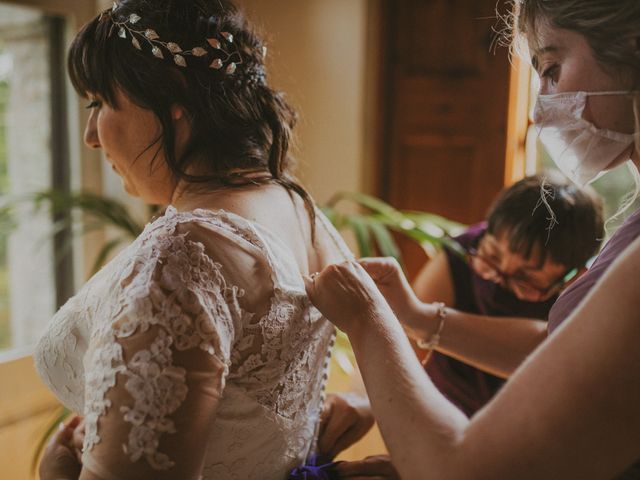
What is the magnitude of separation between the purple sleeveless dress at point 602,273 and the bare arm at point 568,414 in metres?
0.17

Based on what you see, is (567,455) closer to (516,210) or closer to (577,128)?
(577,128)

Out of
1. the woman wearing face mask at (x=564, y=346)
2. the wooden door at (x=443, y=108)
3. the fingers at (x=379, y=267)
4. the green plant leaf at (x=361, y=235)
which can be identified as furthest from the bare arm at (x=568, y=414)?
the wooden door at (x=443, y=108)

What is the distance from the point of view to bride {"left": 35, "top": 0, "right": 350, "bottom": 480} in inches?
29.1

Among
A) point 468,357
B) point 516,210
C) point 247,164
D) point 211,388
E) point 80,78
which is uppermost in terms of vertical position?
point 80,78

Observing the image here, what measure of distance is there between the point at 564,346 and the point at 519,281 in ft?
3.16

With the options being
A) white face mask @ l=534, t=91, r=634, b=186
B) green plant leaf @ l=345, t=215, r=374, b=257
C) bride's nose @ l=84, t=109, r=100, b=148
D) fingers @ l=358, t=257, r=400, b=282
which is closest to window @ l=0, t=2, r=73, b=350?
green plant leaf @ l=345, t=215, r=374, b=257

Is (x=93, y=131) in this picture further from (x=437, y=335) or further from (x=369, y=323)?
(x=437, y=335)

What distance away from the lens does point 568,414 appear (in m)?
0.58

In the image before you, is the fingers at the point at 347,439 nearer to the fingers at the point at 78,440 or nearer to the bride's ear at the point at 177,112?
the fingers at the point at 78,440

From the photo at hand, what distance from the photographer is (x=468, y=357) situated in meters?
1.24

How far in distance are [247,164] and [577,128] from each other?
1.63 feet

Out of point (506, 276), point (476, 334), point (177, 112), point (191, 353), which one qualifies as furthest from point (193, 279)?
point (506, 276)

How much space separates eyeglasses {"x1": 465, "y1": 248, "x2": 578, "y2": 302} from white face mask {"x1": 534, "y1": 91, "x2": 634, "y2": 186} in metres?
0.59

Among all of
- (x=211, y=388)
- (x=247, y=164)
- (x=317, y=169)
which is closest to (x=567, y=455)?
(x=211, y=388)
